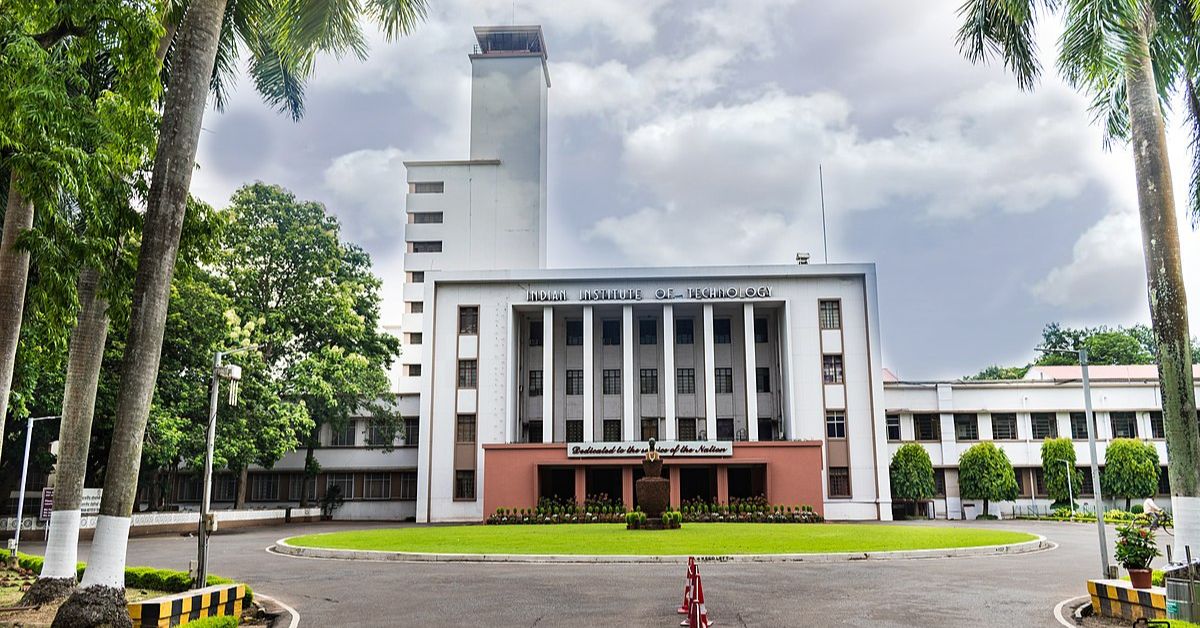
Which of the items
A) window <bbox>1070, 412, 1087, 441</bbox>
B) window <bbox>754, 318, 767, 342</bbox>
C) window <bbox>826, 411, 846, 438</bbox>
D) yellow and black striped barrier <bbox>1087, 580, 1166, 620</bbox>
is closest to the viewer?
yellow and black striped barrier <bbox>1087, 580, 1166, 620</bbox>

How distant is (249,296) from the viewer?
38.7m

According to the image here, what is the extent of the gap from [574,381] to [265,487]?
18327 mm

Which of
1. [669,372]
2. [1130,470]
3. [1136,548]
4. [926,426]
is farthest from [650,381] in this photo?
[1136,548]

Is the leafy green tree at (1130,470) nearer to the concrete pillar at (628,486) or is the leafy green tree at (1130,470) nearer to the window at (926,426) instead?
the window at (926,426)

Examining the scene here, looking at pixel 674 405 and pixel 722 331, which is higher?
pixel 722 331

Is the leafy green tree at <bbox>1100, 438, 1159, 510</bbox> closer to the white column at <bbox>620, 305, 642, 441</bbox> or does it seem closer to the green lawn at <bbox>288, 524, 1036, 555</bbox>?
the green lawn at <bbox>288, 524, 1036, 555</bbox>

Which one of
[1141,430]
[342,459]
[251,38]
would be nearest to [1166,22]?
[251,38]

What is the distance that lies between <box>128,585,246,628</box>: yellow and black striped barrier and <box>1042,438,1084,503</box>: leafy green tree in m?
42.8

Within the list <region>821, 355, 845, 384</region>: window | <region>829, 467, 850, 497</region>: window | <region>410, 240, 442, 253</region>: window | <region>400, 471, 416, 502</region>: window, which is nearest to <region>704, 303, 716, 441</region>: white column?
<region>821, 355, 845, 384</region>: window

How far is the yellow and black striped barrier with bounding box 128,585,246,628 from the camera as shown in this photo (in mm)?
9328

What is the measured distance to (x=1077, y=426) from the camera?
154 ft

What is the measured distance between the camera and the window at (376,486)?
47.2 metres

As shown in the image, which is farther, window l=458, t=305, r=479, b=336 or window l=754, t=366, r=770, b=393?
window l=754, t=366, r=770, b=393

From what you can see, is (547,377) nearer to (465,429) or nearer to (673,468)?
(465,429)
